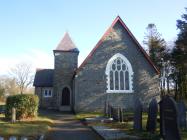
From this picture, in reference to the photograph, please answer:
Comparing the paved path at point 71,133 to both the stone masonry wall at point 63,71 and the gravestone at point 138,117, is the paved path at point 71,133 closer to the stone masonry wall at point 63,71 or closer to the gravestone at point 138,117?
the gravestone at point 138,117

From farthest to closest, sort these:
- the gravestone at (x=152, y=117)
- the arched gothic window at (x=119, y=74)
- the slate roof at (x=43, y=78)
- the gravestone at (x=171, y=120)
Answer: the slate roof at (x=43, y=78) → the arched gothic window at (x=119, y=74) → the gravestone at (x=152, y=117) → the gravestone at (x=171, y=120)

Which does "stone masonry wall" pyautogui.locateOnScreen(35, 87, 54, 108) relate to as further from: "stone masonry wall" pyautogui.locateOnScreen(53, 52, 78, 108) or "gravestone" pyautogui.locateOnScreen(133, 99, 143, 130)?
"gravestone" pyautogui.locateOnScreen(133, 99, 143, 130)

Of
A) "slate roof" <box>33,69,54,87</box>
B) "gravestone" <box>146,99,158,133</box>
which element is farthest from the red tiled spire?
"gravestone" <box>146,99,158,133</box>

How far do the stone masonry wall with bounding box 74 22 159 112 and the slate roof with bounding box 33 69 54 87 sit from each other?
528 inches

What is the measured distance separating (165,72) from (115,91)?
81.8ft

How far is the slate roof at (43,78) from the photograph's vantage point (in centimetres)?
4553

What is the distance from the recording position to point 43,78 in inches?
1881

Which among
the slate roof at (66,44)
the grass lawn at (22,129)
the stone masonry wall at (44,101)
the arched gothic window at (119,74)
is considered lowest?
the grass lawn at (22,129)

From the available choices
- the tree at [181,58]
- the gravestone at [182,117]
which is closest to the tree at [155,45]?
the tree at [181,58]

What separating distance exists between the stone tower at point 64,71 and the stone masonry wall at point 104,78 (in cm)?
762

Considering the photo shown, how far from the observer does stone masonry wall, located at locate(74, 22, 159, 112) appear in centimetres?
3303

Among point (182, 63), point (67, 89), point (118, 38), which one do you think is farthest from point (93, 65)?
point (182, 63)

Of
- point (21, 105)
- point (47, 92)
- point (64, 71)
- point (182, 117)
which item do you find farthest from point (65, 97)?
point (182, 117)

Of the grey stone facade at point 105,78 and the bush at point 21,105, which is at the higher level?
the grey stone facade at point 105,78
